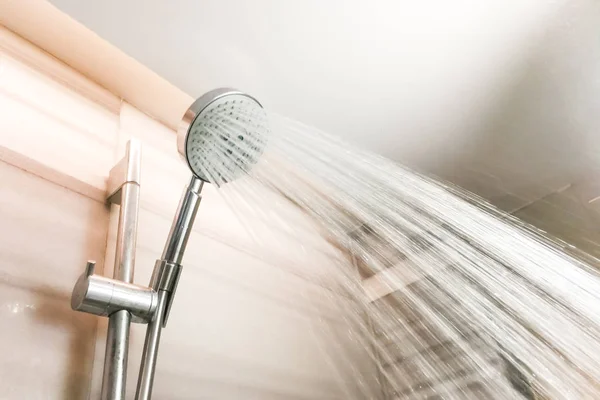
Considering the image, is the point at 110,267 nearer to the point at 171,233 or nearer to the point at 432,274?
the point at 171,233

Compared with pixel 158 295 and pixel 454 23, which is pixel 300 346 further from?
pixel 454 23

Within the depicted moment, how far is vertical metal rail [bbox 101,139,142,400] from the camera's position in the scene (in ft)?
1.60

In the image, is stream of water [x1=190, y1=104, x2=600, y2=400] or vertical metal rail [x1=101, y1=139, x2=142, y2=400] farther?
stream of water [x1=190, y1=104, x2=600, y2=400]

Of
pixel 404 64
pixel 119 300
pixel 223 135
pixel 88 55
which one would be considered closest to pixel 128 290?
pixel 119 300

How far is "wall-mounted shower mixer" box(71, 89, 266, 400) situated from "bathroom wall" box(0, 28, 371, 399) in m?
0.05

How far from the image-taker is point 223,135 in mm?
587

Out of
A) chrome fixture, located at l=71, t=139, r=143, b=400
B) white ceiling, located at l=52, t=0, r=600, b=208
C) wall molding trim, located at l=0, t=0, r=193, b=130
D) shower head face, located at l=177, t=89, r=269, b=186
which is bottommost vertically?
chrome fixture, located at l=71, t=139, r=143, b=400

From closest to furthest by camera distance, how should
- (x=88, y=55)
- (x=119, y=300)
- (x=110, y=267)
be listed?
(x=119, y=300), (x=110, y=267), (x=88, y=55)

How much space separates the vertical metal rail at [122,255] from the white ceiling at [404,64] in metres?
0.19

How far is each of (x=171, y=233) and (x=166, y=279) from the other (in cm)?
6

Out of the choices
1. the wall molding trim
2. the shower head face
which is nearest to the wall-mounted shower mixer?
the shower head face

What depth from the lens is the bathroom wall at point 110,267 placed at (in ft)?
1.71

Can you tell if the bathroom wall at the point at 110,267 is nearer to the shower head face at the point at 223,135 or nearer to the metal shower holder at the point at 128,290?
the metal shower holder at the point at 128,290

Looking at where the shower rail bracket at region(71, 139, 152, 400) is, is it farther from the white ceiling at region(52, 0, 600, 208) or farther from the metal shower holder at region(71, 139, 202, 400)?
the white ceiling at region(52, 0, 600, 208)
